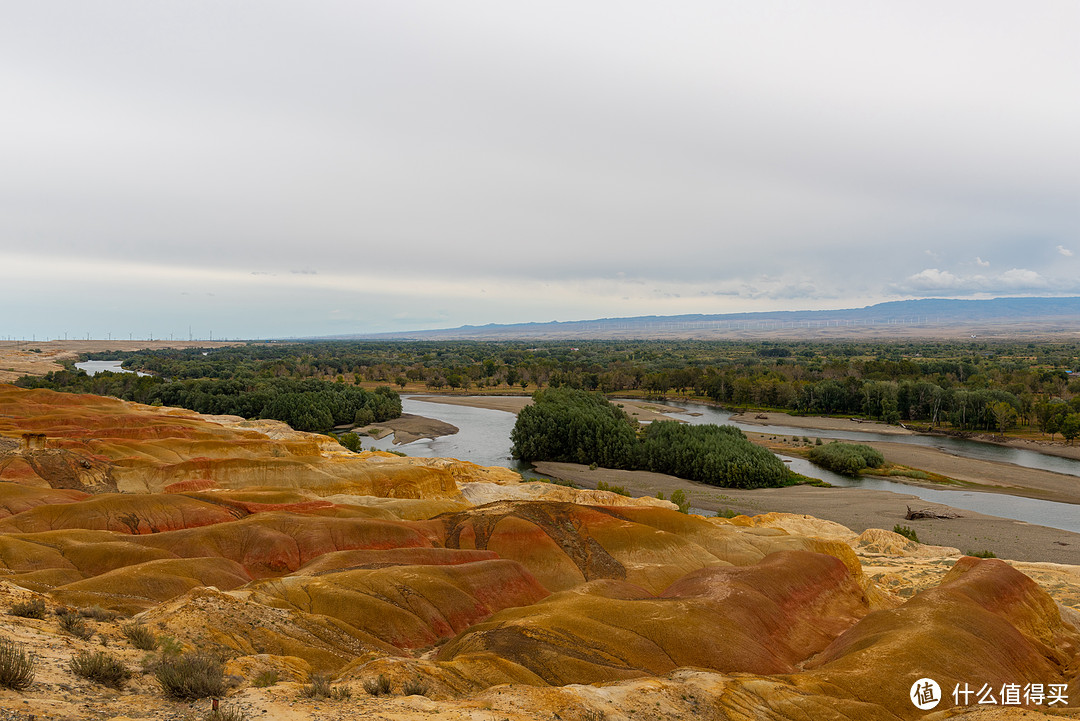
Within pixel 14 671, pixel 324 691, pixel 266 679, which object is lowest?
→ pixel 266 679

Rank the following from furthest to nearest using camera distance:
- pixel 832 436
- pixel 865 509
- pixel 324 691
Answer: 1. pixel 832 436
2. pixel 865 509
3. pixel 324 691

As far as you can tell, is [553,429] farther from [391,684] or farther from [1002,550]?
[391,684]

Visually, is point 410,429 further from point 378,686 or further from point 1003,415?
point 1003,415

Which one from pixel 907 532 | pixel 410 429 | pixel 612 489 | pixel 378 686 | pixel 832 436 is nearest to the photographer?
pixel 378 686

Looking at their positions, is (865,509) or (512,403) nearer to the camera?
(865,509)

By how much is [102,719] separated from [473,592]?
49.5 ft

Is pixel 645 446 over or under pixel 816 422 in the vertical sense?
over

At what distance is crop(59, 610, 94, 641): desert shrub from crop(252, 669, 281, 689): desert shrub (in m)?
4.29

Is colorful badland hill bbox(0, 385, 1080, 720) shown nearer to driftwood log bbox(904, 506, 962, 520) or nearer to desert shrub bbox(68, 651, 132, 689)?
desert shrub bbox(68, 651, 132, 689)

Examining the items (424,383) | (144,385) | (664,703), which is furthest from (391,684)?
(424,383)

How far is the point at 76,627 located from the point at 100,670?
3481mm

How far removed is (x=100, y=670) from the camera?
1116 cm

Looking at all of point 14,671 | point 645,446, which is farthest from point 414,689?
point 645,446

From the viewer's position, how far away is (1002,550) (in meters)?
43.9
